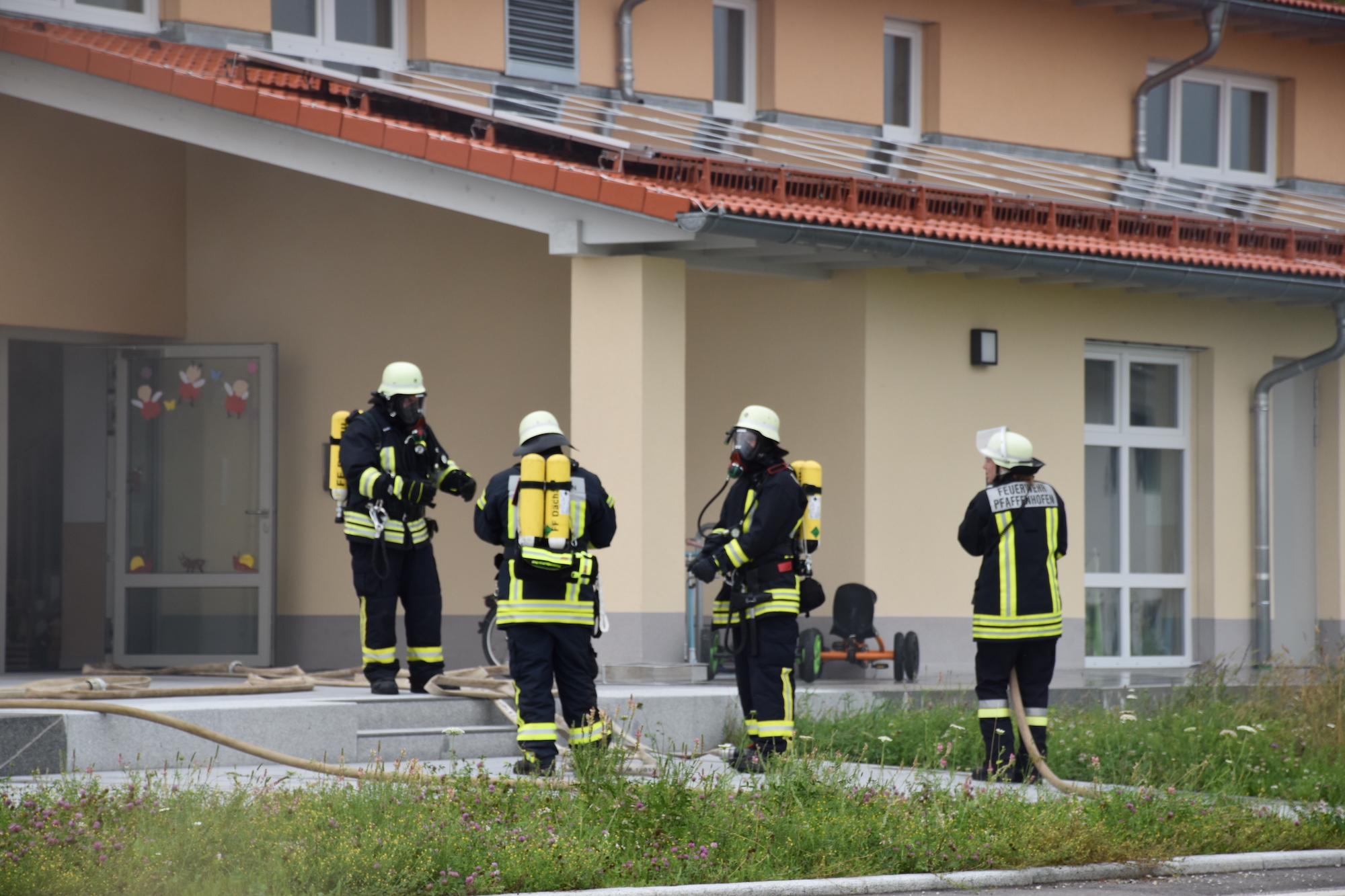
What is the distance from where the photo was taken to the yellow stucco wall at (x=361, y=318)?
46.2ft

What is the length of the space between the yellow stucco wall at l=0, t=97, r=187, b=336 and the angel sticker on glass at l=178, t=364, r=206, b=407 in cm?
52

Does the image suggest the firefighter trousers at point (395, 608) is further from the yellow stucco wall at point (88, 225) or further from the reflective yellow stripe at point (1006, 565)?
the yellow stucco wall at point (88, 225)

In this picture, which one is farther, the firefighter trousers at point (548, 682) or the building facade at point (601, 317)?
the building facade at point (601, 317)

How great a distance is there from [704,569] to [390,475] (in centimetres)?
195

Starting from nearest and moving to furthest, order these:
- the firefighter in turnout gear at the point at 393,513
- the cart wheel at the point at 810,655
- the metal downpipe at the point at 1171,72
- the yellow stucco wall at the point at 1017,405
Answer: the firefighter in turnout gear at the point at 393,513
the cart wheel at the point at 810,655
the yellow stucco wall at the point at 1017,405
the metal downpipe at the point at 1171,72

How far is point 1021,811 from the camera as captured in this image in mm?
8047

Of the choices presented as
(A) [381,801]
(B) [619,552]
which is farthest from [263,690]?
(A) [381,801]

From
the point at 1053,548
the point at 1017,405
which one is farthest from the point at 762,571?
the point at 1017,405

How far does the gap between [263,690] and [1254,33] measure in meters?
13.4

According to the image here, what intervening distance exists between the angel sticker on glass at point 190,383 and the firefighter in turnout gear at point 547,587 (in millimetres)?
5744

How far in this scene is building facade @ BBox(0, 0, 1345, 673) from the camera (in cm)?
1209

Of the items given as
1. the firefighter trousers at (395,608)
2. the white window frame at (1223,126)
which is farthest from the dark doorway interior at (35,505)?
the white window frame at (1223,126)

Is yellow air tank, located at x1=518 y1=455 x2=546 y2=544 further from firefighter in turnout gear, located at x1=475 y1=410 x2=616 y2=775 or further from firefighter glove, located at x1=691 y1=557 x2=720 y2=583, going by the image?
firefighter glove, located at x1=691 y1=557 x2=720 y2=583

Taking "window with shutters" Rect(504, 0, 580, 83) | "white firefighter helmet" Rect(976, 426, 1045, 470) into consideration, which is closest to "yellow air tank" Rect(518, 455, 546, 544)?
"white firefighter helmet" Rect(976, 426, 1045, 470)
